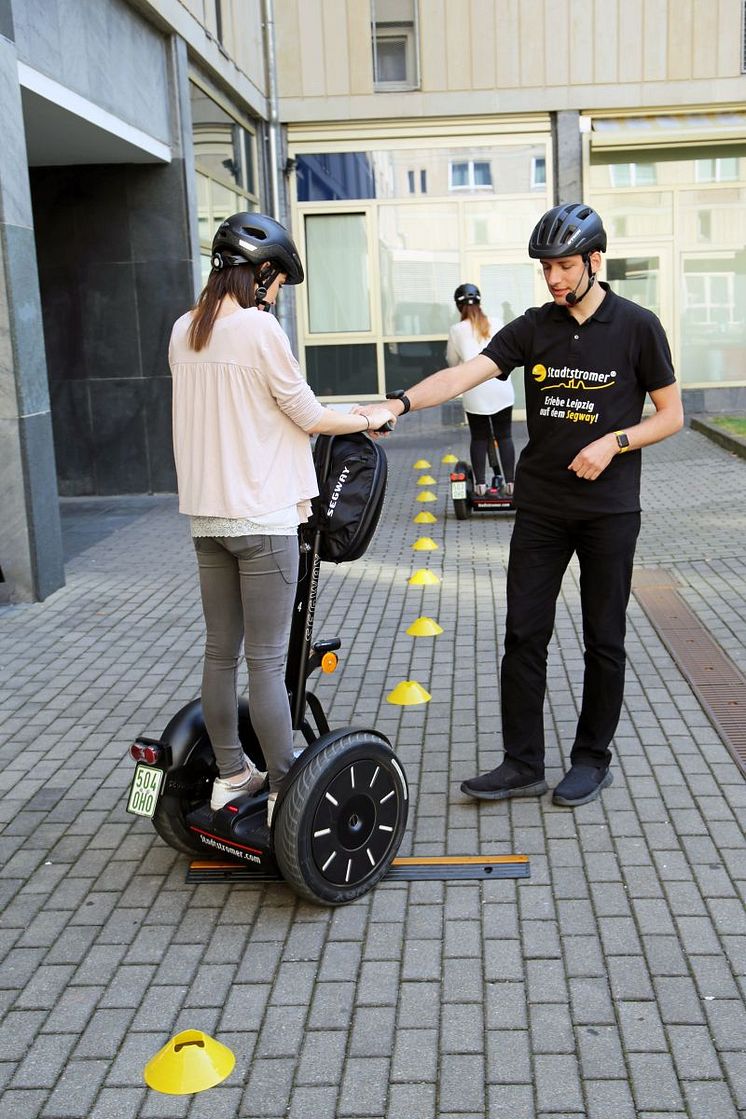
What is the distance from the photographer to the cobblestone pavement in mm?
2998

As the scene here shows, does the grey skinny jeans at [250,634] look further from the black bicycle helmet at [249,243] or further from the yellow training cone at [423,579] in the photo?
the yellow training cone at [423,579]

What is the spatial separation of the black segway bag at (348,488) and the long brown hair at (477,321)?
6558 millimetres

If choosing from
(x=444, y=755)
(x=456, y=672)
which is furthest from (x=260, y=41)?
(x=444, y=755)

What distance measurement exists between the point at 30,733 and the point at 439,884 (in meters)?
2.43

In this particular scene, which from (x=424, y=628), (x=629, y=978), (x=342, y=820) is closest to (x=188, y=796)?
(x=342, y=820)

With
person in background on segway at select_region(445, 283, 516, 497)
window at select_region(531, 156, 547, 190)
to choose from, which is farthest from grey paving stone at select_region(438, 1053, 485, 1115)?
window at select_region(531, 156, 547, 190)

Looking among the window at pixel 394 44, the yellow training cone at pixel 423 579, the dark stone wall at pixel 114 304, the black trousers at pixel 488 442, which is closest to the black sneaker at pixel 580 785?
the yellow training cone at pixel 423 579

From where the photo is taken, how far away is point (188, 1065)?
3.04m

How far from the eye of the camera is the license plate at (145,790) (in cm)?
381

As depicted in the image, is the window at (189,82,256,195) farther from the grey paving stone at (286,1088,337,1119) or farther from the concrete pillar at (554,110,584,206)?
the grey paving stone at (286,1088,337,1119)

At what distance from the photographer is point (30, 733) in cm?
569

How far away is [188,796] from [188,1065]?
1085 mm

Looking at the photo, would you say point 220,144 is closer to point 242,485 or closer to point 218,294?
point 218,294

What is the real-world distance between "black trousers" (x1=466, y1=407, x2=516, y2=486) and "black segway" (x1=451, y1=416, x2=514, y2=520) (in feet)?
0.15
